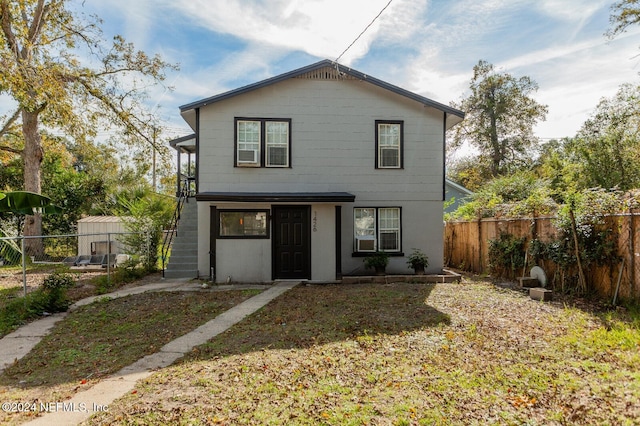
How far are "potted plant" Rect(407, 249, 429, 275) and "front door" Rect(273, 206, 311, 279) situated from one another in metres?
3.32

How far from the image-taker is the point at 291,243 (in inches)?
440

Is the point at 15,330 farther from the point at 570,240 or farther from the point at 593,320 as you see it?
the point at 570,240

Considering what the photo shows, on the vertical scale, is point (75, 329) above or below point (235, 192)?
below

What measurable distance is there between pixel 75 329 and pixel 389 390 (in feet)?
19.2

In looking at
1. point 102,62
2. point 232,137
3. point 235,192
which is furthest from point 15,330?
point 102,62

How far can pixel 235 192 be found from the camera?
11.3m

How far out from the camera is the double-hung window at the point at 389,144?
12.0 meters

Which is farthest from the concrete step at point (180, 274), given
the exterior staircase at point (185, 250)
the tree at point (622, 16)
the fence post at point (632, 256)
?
the tree at point (622, 16)

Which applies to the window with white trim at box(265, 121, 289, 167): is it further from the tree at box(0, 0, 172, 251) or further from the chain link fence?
the tree at box(0, 0, 172, 251)

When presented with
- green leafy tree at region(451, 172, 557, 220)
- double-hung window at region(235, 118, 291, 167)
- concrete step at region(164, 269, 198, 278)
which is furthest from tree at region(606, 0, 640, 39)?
concrete step at region(164, 269, 198, 278)

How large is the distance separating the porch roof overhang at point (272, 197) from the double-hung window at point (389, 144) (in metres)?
2.03

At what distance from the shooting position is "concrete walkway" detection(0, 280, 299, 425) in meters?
3.58

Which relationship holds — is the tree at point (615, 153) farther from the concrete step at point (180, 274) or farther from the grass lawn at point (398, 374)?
the concrete step at point (180, 274)

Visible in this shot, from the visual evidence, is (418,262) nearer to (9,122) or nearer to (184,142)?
(184,142)
